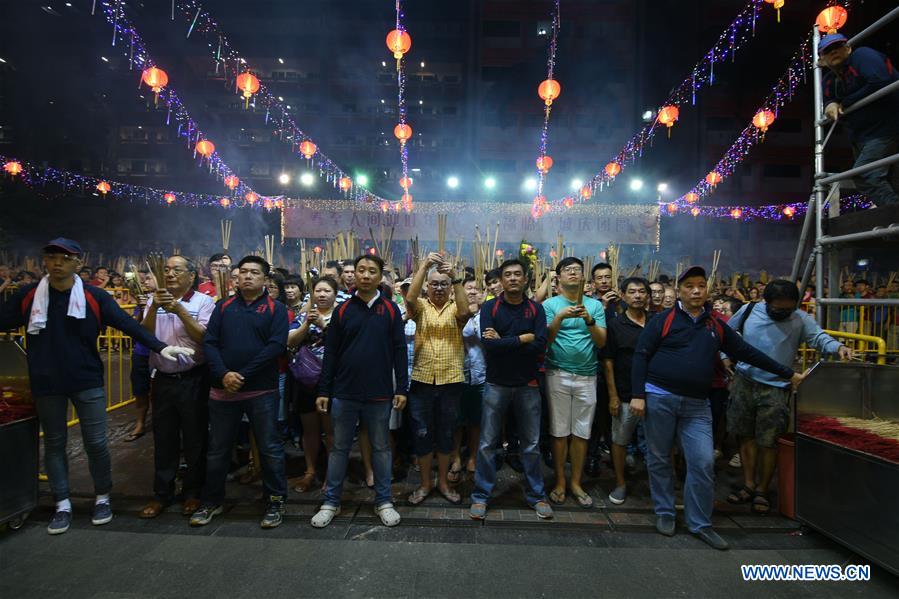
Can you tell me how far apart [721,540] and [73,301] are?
5.19 metres

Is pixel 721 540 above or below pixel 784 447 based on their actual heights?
below

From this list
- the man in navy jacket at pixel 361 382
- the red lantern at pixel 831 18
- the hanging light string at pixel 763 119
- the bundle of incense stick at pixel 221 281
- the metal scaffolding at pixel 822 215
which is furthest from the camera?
the hanging light string at pixel 763 119

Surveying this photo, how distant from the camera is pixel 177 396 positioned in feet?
12.2

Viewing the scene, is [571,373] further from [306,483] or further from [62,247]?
[62,247]

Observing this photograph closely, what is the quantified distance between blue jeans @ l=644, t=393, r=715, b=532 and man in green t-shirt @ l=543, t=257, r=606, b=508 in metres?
0.54

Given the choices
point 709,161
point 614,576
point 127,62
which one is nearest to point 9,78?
point 127,62

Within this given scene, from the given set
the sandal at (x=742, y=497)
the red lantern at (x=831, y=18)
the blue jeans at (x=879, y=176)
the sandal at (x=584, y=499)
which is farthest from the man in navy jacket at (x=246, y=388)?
the red lantern at (x=831, y=18)

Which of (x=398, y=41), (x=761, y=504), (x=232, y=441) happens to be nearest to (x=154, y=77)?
(x=398, y=41)

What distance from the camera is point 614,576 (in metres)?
2.96

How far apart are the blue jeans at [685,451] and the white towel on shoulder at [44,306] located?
14.8 ft

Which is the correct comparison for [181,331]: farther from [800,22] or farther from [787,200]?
[800,22]

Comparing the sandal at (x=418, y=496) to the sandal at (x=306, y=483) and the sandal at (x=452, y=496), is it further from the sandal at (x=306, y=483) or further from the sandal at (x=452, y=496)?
the sandal at (x=306, y=483)

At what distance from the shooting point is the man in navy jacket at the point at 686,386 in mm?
3455

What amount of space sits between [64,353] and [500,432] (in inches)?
137
